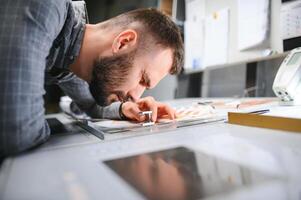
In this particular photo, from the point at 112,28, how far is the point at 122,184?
70 centimetres

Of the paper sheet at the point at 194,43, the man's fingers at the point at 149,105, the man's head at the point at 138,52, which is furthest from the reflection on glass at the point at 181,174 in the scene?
the paper sheet at the point at 194,43

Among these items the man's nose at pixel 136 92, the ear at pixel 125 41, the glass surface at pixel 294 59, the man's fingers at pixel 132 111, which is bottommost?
the man's fingers at pixel 132 111

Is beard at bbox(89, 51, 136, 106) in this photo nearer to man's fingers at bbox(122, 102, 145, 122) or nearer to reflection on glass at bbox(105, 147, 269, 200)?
man's fingers at bbox(122, 102, 145, 122)

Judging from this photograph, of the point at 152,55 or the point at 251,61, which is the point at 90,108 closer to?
the point at 152,55

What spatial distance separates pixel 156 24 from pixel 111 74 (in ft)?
0.75

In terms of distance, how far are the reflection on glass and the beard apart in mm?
521

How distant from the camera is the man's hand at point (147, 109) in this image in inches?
31.4

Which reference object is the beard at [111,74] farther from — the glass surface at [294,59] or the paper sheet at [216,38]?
the paper sheet at [216,38]

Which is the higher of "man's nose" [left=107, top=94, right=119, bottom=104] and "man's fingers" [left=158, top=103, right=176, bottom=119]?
"man's nose" [left=107, top=94, right=119, bottom=104]

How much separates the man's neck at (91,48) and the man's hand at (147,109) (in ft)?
0.70

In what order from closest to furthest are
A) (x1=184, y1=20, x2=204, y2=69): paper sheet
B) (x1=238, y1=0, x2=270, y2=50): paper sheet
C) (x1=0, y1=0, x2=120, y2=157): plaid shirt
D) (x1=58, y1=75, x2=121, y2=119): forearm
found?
(x1=0, y1=0, x2=120, y2=157): plaid shirt < (x1=58, y1=75, x2=121, y2=119): forearm < (x1=238, y1=0, x2=270, y2=50): paper sheet < (x1=184, y1=20, x2=204, y2=69): paper sheet

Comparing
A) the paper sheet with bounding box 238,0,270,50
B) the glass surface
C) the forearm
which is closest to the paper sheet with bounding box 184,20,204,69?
the paper sheet with bounding box 238,0,270,50

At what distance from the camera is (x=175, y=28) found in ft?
3.20

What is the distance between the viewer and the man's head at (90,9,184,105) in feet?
2.95
